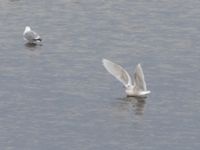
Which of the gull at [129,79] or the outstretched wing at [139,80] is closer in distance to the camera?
the outstretched wing at [139,80]

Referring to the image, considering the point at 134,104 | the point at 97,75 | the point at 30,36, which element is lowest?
the point at 134,104

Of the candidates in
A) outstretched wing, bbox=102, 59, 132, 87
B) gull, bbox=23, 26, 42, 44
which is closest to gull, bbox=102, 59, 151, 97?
outstretched wing, bbox=102, 59, 132, 87

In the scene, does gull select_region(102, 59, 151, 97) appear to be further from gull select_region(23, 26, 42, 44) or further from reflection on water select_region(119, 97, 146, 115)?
gull select_region(23, 26, 42, 44)

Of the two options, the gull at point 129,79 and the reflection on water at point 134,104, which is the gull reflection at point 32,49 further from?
the reflection on water at point 134,104

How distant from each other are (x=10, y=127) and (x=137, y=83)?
7.25 meters

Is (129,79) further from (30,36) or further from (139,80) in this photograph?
(30,36)

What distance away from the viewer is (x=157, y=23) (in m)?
69.0

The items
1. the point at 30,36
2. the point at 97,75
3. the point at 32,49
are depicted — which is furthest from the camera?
the point at 30,36

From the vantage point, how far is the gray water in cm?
5050

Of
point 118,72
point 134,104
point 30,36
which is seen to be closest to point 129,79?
point 118,72

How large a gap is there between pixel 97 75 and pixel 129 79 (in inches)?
133

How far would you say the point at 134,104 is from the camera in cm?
5519

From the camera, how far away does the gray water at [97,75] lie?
50500 mm

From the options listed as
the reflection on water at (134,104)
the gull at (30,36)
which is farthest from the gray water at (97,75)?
the gull at (30,36)
